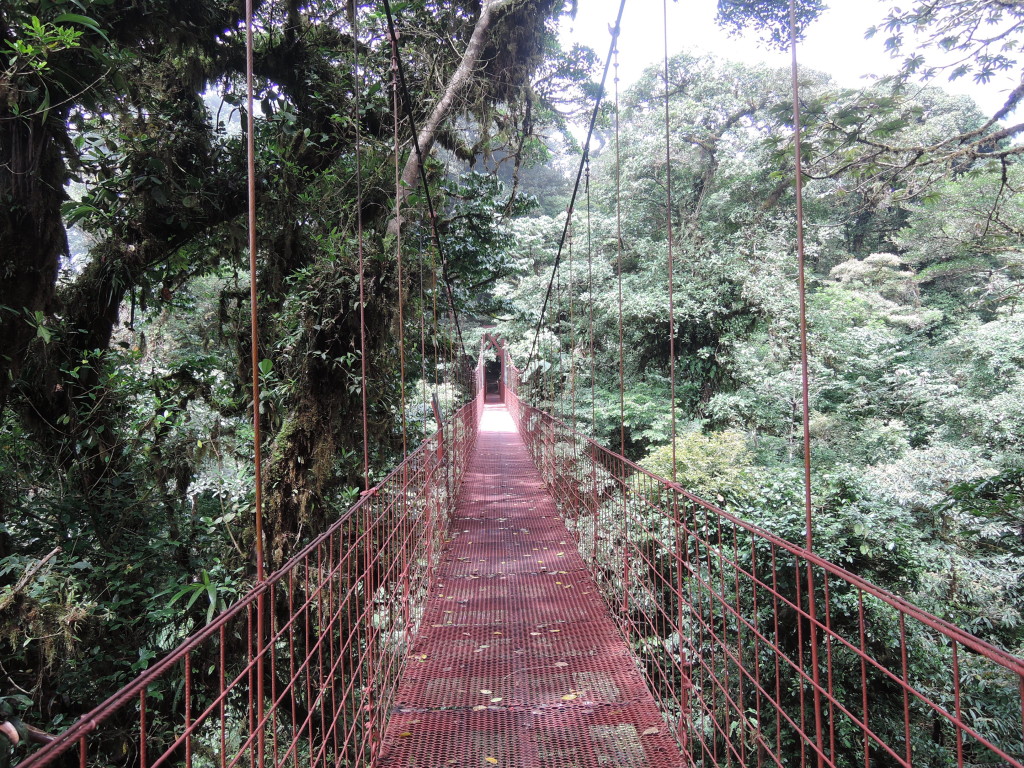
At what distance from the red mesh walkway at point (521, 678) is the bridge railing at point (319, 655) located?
101mm

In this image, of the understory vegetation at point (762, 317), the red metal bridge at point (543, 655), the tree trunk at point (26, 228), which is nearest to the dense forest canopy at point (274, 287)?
the tree trunk at point (26, 228)

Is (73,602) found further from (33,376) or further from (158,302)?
(158,302)

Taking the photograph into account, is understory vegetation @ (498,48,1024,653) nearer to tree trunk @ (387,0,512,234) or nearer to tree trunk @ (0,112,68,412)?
tree trunk @ (387,0,512,234)

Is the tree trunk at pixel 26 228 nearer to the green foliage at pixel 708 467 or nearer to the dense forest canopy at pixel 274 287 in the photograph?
the dense forest canopy at pixel 274 287

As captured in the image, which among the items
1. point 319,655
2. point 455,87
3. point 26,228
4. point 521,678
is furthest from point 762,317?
point 319,655

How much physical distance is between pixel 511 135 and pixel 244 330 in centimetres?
301

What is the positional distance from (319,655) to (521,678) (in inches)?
37.5

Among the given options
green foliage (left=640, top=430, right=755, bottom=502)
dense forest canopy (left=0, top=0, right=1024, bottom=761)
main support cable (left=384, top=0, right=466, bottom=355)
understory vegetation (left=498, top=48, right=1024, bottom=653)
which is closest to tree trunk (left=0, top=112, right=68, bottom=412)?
dense forest canopy (left=0, top=0, right=1024, bottom=761)

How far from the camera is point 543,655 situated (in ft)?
6.72

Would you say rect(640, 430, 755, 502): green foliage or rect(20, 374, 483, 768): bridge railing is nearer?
rect(20, 374, 483, 768): bridge railing

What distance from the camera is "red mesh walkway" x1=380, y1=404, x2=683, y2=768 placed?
151 cm

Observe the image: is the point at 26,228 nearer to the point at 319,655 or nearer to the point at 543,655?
the point at 319,655

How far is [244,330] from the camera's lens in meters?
3.70

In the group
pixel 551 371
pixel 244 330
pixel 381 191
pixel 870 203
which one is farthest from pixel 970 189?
pixel 244 330
